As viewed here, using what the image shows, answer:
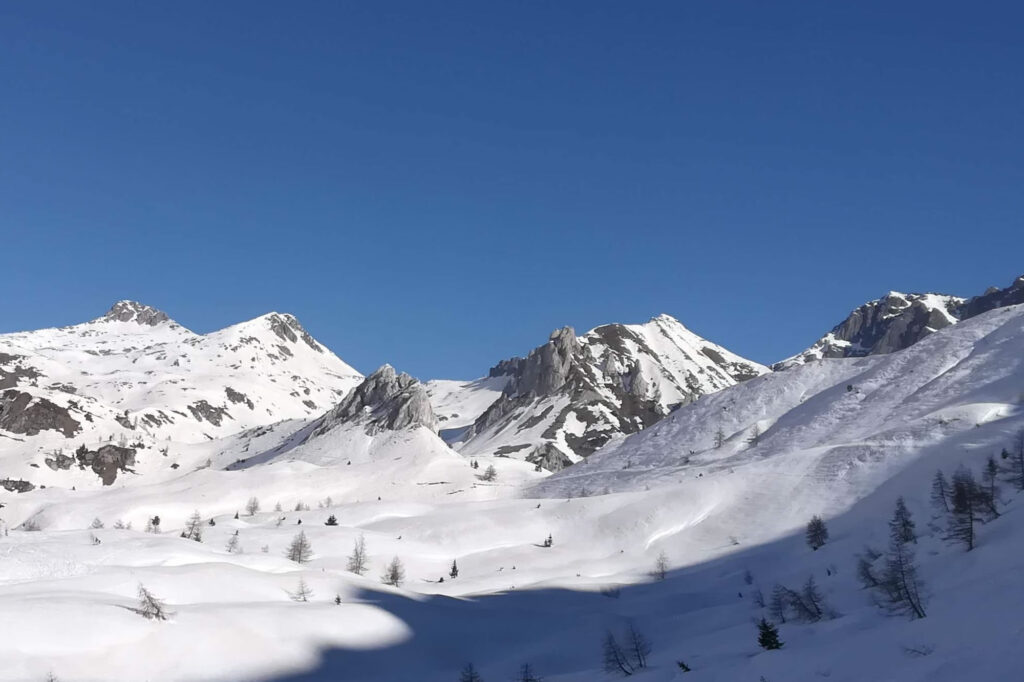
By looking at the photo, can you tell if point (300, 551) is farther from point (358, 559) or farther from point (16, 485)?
point (16, 485)

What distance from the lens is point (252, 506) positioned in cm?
13600

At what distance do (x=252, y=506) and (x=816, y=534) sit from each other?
9324 cm

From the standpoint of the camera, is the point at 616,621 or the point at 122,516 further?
the point at 122,516

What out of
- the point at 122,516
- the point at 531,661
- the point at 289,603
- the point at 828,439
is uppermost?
the point at 122,516

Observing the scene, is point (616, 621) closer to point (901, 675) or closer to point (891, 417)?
point (901, 675)

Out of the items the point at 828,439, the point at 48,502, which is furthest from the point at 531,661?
the point at 48,502

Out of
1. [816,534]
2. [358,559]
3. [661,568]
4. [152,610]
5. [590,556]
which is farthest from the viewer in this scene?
[590,556]

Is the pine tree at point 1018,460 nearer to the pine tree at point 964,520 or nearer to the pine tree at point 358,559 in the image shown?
the pine tree at point 964,520

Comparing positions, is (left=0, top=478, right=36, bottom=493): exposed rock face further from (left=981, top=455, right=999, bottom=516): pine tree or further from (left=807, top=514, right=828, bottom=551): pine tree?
(left=981, top=455, right=999, bottom=516): pine tree

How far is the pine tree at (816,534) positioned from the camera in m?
80.5

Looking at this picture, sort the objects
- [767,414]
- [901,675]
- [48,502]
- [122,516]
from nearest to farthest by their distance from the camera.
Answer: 1. [901,675]
2. [122,516]
3. [48,502]
4. [767,414]

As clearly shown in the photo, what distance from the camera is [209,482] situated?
152m

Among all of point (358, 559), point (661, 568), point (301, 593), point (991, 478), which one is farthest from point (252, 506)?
point (991, 478)

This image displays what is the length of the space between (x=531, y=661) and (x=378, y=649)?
10.3m
